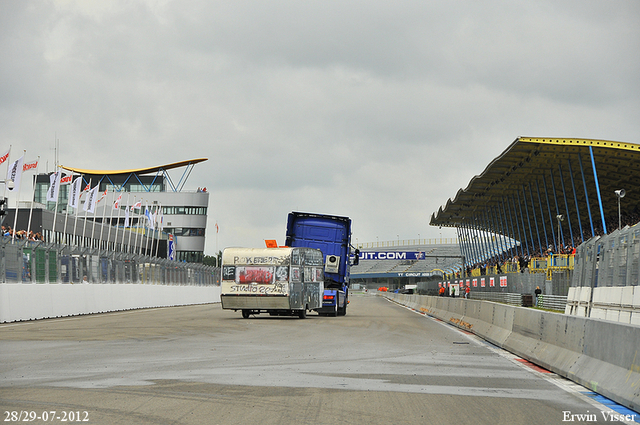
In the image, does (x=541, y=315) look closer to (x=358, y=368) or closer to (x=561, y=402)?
(x=358, y=368)

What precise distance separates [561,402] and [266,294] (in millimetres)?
20318

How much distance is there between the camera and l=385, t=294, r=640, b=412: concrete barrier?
8.29 meters

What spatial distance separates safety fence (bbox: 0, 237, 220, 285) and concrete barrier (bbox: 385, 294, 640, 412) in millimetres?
16390

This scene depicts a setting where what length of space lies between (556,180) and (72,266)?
44.9m

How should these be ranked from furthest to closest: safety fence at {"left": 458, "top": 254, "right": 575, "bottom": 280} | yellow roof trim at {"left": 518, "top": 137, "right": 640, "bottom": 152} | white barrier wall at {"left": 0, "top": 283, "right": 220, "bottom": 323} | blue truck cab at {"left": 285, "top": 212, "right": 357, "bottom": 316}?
yellow roof trim at {"left": 518, "top": 137, "right": 640, "bottom": 152}, safety fence at {"left": 458, "top": 254, "right": 575, "bottom": 280}, blue truck cab at {"left": 285, "top": 212, "right": 357, "bottom": 316}, white barrier wall at {"left": 0, "top": 283, "right": 220, "bottom": 323}

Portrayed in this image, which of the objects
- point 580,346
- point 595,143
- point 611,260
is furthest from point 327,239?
point 580,346

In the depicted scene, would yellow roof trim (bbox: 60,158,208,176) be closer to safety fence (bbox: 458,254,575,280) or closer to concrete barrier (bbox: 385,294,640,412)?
safety fence (bbox: 458,254,575,280)

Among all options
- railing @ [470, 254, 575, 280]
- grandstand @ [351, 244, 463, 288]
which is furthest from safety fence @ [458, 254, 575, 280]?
grandstand @ [351, 244, 463, 288]

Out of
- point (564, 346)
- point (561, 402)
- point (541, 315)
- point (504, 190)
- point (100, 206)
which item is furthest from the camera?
point (100, 206)

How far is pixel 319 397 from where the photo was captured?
8648mm

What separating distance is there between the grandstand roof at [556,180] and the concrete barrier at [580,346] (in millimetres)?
31849

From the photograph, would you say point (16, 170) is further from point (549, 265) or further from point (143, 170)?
point (143, 170)

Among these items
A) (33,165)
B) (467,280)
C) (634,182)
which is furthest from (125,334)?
(634,182)

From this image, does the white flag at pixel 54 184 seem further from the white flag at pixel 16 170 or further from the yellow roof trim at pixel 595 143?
the yellow roof trim at pixel 595 143
